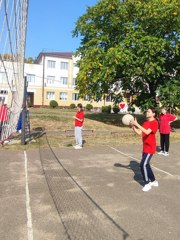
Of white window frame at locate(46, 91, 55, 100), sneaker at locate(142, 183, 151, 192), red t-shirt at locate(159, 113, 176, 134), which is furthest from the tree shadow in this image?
white window frame at locate(46, 91, 55, 100)

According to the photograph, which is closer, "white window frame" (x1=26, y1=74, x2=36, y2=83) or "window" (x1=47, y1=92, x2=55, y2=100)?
"white window frame" (x1=26, y1=74, x2=36, y2=83)

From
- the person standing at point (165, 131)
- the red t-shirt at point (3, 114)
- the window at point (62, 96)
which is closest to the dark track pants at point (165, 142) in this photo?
the person standing at point (165, 131)

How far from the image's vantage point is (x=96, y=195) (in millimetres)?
7582

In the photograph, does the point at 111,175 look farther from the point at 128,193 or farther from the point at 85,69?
the point at 85,69

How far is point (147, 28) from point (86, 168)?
703 inches

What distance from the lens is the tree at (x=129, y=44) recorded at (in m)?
24.5

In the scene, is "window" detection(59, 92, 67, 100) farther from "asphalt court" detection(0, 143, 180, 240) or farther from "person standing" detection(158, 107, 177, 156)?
"asphalt court" detection(0, 143, 180, 240)

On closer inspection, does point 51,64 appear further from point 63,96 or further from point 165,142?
point 165,142

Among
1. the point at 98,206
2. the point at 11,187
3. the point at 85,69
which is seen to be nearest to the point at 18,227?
the point at 98,206

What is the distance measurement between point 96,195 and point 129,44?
18.8m

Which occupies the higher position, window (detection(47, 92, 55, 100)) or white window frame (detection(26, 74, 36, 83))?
white window frame (detection(26, 74, 36, 83))

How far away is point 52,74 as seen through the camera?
7725 cm

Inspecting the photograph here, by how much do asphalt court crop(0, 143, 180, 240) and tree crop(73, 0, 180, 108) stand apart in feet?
40.9

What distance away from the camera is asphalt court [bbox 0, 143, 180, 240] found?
18.1ft
